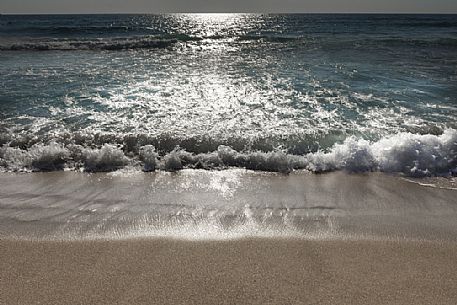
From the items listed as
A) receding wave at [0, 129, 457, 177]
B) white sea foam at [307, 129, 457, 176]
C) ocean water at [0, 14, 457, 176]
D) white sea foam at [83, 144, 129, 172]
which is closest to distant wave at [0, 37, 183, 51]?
ocean water at [0, 14, 457, 176]

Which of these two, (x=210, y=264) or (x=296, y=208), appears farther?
(x=296, y=208)

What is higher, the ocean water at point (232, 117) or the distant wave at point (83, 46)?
the distant wave at point (83, 46)

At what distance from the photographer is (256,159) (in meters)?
5.12

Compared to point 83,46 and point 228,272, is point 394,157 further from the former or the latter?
point 83,46

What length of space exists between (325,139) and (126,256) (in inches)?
156

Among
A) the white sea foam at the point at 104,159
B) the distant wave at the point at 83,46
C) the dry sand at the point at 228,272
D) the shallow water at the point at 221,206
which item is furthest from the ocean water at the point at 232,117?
the distant wave at the point at 83,46

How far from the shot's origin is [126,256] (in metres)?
3.04

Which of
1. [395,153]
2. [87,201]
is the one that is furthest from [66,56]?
[395,153]

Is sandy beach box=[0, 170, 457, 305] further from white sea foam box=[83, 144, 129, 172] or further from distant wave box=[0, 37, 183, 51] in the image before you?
distant wave box=[0, 37, 183, 51]

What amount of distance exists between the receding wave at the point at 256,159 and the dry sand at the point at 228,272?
1.86 meters

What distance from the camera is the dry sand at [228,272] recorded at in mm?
2588

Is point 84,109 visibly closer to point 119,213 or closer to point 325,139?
point 119,213

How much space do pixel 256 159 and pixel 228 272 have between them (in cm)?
249

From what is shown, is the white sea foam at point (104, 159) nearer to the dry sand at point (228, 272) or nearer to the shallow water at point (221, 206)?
the shallow water at point (221, 206)
